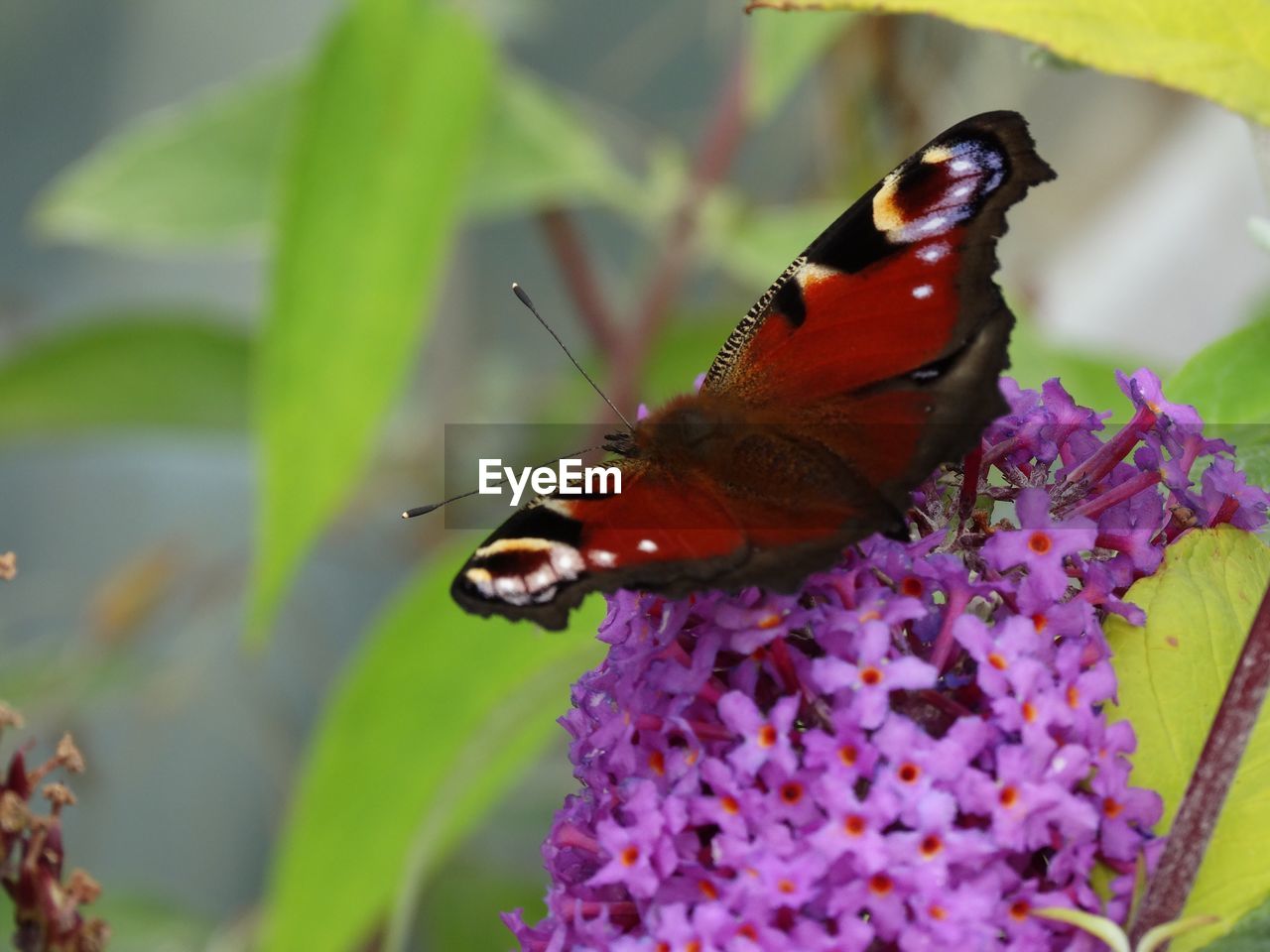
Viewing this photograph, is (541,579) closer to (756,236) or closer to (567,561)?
(567,561)

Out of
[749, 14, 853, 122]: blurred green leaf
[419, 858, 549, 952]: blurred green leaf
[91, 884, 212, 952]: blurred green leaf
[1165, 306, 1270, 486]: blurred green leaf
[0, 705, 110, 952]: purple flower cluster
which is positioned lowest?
[419, 858, 549, 952]: blurred green leaf

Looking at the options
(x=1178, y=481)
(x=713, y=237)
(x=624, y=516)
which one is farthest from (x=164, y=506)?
(x=1178, y=481)

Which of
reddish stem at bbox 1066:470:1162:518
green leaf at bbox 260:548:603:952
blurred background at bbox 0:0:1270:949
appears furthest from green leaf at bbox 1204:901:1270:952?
green leaf at bbox 260:548:603:952

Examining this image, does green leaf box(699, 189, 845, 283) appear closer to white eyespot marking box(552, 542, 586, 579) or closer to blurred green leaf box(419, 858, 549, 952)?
blurred green leaf box(419, 858, 549, 952)

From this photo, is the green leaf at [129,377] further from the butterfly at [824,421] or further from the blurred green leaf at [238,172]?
the butterfly at [824,421]

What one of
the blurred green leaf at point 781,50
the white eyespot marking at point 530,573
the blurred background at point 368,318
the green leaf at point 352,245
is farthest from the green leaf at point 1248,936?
the blurred green leaf at point 781,50

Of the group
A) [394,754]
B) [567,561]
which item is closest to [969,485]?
[567,561]
